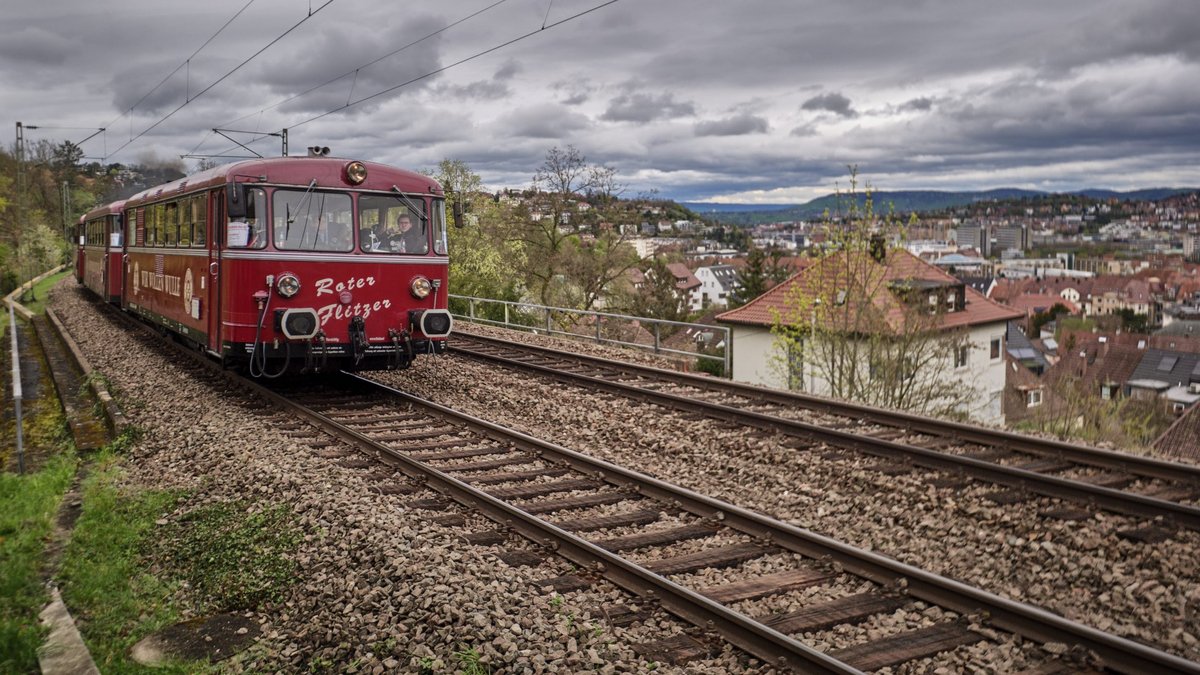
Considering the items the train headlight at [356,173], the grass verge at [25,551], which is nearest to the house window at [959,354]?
the train headlight at [356,173]

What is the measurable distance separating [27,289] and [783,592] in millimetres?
41995

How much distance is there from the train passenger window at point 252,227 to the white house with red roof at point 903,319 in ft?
33.4

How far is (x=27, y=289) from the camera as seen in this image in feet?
128

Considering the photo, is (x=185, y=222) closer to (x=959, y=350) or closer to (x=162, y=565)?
(x=162, y=565)

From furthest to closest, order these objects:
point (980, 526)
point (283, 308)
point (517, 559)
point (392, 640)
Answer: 1. point (283, 308)
2. point (980, 526)
3. point (517, 559)
4. point (392, 640)

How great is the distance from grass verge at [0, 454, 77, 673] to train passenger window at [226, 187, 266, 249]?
320cm

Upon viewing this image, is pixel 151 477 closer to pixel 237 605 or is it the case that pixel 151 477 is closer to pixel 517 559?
pixel 237 605

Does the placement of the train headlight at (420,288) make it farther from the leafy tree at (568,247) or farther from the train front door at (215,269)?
the leafy tree at (568,247)

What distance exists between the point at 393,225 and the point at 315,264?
130 centimetres

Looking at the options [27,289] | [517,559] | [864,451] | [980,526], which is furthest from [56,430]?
[27,289]

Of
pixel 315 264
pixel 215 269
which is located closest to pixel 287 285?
pixel 315 264

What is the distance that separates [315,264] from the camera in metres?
11.9

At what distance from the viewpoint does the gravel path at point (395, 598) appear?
16.6 feet

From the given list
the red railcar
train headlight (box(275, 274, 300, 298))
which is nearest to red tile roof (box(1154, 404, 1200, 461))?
train headlight (box(275, 274, 300, 298))
